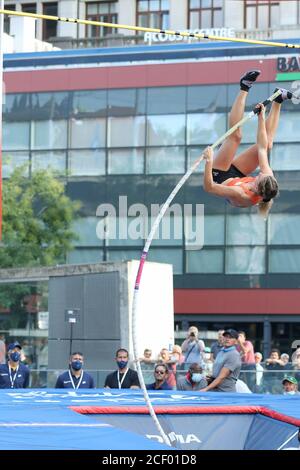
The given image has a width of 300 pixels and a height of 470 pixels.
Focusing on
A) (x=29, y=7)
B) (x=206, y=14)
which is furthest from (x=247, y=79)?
(x=29, y=7)

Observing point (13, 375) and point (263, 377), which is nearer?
point (13, 375)

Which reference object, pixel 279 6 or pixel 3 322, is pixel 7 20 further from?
pixel 3 322

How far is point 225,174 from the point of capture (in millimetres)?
10258

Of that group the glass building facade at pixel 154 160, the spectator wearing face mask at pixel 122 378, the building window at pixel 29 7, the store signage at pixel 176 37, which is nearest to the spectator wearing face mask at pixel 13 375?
the spectator wearing face mask at pixel 122 378

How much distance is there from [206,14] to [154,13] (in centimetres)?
219

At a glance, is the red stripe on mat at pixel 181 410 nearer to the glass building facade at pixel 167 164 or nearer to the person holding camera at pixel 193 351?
the person holding camera at pixel 193 351

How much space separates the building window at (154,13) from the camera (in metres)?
43.7

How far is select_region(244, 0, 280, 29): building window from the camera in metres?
41.8

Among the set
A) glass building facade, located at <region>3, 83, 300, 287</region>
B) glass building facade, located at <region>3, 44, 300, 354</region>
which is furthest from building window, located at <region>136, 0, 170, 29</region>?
glass building facade, located at <region>3, 83, 300, 287</region>

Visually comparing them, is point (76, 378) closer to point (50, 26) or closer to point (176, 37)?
point (176, 37)

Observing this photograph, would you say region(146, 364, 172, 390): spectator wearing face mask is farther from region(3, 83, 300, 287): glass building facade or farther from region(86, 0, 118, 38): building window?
region(86, 0, 118, 38): building window

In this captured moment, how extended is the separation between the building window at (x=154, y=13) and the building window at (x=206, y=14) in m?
1.12

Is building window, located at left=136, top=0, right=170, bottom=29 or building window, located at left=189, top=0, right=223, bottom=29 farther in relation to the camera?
building window, located at left=136, top=0, right=170, bottom=29

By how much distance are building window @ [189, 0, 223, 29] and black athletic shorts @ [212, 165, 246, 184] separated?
3259 cm
